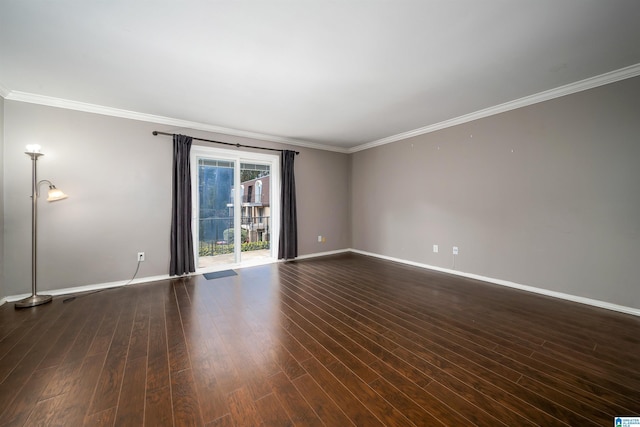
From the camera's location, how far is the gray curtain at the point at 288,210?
514cm

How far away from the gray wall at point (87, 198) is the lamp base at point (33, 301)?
0.23 metres

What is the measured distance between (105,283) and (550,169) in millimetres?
6389

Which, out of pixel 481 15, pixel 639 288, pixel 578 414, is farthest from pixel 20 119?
pixel 639 288

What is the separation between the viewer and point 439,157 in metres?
4.36

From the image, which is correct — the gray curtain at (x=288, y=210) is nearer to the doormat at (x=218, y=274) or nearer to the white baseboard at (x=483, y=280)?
the doormat at (x=218, y=274)

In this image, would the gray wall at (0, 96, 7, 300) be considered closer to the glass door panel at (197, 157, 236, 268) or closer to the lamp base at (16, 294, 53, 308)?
the lamp base at (16, 294, 53, 308)

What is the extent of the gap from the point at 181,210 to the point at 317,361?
10.9 ft

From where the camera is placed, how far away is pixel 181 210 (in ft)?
13.0

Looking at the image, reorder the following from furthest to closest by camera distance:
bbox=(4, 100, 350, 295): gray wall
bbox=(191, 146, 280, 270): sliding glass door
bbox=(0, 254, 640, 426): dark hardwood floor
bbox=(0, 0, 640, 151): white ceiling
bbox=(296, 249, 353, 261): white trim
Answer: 1. bbox=(296, 249, 353, 261): white trim
2. bbox=(191, 146, 280, 270): sliding glass door
3. bbox=(4, 100, 350, 295): gray wall
4. bbox=(0, 0, 640, 151): white ceiling
5. bbox=(0, 254, 640, 426): dark hardwood floor

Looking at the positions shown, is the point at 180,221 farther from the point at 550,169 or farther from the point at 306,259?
the point at 550,169

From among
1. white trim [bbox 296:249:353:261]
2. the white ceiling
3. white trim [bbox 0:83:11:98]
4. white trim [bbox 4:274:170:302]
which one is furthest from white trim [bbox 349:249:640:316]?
white trim [bbox 0:83:11:98]

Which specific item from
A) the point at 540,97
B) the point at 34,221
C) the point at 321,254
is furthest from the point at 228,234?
the point at 540,97

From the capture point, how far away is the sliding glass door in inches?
172

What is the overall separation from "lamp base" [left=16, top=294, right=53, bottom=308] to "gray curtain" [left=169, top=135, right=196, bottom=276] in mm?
1344
